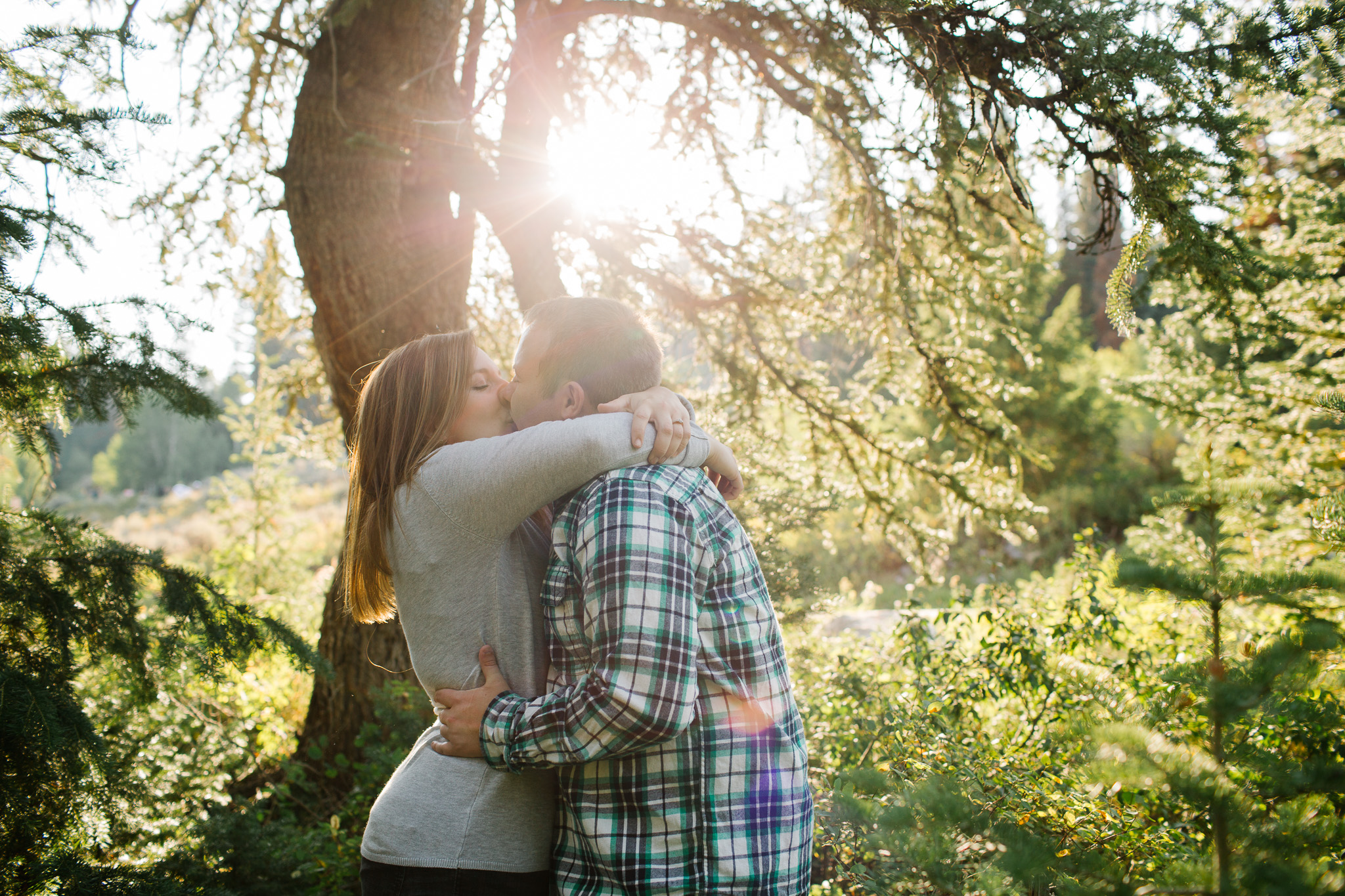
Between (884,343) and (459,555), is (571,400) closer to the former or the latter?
(459,555)

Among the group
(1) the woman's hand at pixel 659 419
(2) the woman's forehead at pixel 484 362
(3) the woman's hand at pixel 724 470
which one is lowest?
(3) the woman's hand at pixel 724 470

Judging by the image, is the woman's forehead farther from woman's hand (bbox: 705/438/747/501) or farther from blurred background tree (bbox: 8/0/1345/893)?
blurred background tree (bbox: 8/0/1345/893)

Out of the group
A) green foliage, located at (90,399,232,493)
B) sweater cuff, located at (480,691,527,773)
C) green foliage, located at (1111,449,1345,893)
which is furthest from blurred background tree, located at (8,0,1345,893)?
green foliage, located at (90,399,232,493)

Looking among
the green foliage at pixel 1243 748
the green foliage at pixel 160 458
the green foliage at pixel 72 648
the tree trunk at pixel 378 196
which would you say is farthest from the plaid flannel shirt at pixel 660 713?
the green foliage at pixel 160 458

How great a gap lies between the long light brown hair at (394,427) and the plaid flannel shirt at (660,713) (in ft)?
1.37

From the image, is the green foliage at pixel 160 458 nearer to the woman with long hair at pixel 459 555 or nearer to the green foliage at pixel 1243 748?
the woman with long hair at pixel 459 555

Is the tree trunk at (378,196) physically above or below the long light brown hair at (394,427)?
above

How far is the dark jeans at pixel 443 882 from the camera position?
1481mm

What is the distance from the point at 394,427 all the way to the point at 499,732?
758mm

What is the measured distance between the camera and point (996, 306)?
438cm

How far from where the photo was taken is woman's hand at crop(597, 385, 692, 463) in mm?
1572

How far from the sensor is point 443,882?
148 cm

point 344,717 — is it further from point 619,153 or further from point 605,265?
point 619,153

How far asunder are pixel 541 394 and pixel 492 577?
473 mm
